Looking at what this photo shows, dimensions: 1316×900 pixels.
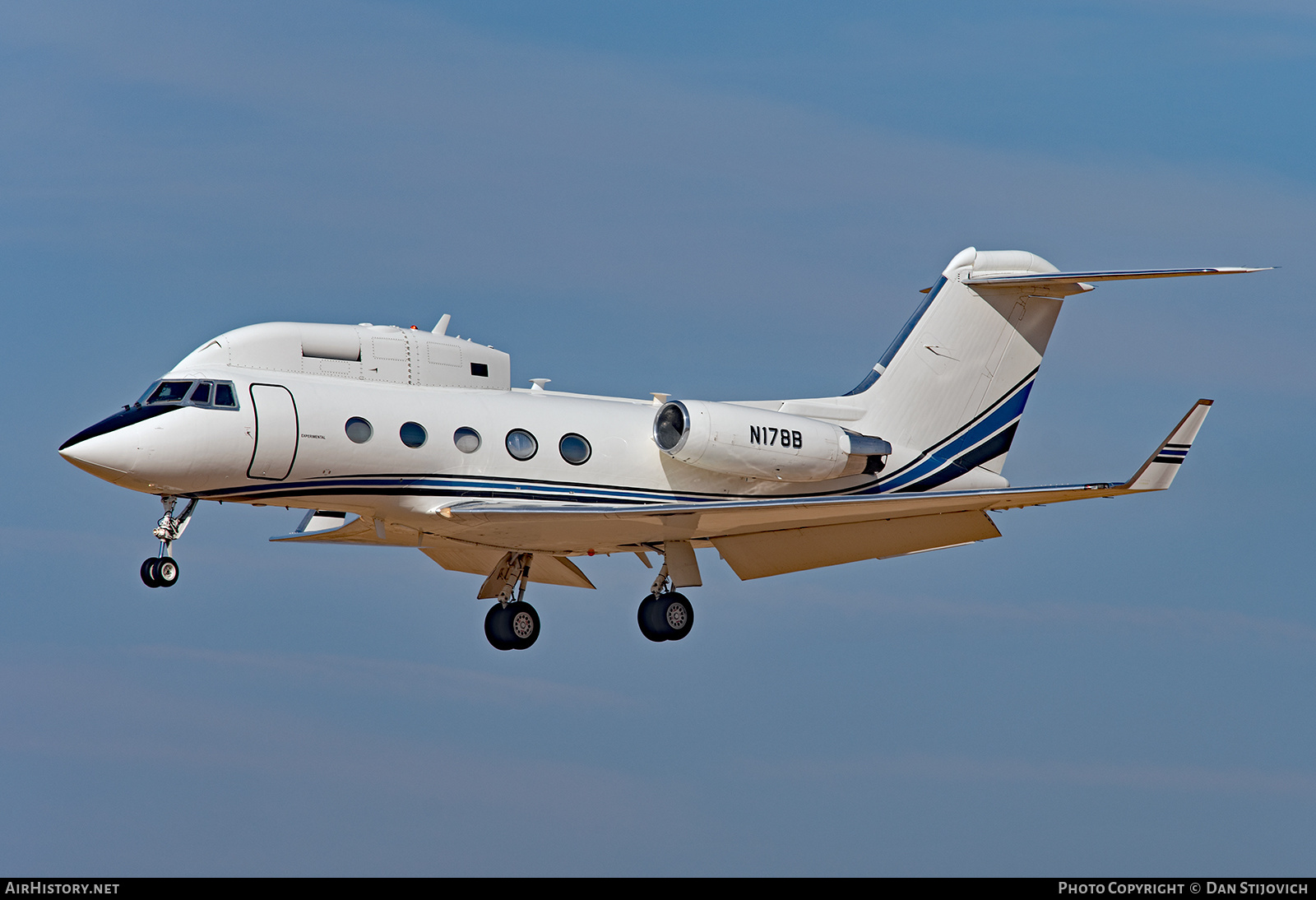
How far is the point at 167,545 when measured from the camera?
22828 millimetres

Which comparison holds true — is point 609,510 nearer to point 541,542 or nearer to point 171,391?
point 541,542

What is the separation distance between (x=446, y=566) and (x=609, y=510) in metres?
5.29

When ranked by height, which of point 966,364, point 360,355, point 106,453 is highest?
point 966,364

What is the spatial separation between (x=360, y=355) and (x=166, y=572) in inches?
177

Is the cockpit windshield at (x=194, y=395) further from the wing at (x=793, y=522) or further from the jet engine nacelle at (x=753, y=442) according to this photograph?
the jet engine nacelle at (x=753, y=442)

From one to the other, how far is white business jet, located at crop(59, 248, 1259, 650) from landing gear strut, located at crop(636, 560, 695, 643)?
0.04m

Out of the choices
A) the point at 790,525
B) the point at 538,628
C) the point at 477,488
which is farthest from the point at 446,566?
the point at 790,525

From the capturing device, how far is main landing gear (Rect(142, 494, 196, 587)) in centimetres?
2236

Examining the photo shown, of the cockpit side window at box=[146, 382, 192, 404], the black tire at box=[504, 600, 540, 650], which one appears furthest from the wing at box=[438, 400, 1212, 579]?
the cockpit side window at box=[146, 382, 192, 404]

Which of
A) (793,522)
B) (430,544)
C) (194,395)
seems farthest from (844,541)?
(194,395)

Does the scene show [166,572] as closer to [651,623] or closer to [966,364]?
[651,623]

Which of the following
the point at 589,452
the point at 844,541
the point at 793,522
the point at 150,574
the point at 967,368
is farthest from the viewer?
the point at 967,368

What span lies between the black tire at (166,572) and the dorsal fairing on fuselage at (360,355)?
287 cm

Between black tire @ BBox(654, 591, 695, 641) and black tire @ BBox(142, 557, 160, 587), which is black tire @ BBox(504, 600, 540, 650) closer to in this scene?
black tire @ BBox(654, 591, 695, 641)
